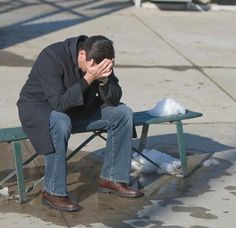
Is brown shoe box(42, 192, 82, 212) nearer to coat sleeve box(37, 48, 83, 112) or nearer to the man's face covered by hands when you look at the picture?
coat sleeve box(37, 48, 83, 112)

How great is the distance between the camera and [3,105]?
700 centimetres

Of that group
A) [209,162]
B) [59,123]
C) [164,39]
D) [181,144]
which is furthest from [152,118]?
[164,39]

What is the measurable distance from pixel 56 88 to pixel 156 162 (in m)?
1.22

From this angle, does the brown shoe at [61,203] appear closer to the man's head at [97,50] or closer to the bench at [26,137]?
the bench at [26,137]

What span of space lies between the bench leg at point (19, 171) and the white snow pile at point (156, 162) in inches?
39.8

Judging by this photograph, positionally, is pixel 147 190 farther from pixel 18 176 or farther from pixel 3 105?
pixel 3 105

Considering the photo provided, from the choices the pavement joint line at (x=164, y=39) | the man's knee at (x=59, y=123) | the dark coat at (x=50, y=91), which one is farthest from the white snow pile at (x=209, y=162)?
the pavement joint line at (x=164, y=39)

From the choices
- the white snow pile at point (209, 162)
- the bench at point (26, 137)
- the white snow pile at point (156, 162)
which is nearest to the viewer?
the bench at point (26, 137)

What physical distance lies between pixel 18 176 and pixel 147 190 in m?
0.90

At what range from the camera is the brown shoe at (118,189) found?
5055 millimetres

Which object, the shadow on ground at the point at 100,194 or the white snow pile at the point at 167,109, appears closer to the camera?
the shadow on ground at the point at 100,194

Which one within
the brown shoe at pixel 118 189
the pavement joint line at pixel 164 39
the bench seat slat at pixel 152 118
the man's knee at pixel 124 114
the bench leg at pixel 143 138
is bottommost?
the pavement joint line at pixel 164 39

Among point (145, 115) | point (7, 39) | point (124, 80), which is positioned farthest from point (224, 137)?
point (7, 39)

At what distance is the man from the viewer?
468cm
